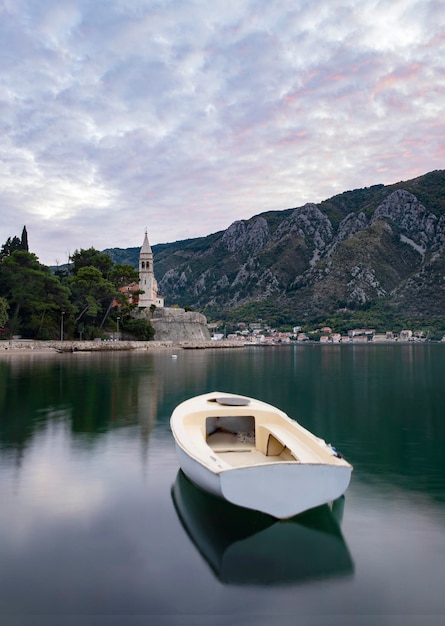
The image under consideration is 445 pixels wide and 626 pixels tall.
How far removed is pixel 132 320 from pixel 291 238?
9690 centimetres

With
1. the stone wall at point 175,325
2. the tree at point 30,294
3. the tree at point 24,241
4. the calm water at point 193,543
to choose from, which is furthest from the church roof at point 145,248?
the calm water at point 193,543

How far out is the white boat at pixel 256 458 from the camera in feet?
20.9

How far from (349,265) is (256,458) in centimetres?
13802

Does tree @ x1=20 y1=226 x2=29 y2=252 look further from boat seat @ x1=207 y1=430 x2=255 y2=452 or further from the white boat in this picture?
boat seat @ x1=207 y1=430 x2=255 y2=452

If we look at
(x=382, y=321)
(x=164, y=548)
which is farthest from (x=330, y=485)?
(x=382, y=321)

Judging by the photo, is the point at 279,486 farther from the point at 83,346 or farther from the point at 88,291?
the point at 88,291

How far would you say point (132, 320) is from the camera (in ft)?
272

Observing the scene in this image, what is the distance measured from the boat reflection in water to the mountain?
13273 centimetres

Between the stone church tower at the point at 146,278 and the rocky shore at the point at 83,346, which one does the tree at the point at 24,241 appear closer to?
the rocky shore at the point at 83,346

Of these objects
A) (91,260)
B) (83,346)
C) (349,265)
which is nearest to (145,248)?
(91,260)

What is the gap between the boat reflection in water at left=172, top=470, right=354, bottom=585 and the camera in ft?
19.8

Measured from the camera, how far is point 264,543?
6.77m

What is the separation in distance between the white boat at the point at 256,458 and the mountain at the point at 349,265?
13017cm

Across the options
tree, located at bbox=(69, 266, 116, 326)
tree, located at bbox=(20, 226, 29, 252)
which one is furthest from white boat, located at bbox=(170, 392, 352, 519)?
tree, located at bbox=(20, 226, 29, 252)
